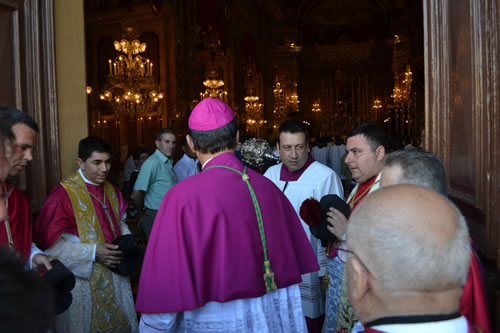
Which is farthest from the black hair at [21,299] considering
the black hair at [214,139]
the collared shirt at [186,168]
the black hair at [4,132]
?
the collared shirt at [186,168]

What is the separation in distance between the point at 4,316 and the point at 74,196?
2138 mm

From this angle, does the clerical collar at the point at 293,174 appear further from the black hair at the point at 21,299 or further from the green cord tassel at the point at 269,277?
the black hair at the point at 21,299

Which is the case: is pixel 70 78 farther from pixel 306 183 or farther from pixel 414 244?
pixel 414 244

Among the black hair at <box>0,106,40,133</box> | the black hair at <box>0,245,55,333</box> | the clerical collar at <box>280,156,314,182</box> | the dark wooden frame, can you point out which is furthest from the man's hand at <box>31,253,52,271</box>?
the dark wooden frame

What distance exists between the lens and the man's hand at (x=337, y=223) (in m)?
2.24

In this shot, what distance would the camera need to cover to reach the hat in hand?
7.74ft

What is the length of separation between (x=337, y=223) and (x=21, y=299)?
72.7 inches

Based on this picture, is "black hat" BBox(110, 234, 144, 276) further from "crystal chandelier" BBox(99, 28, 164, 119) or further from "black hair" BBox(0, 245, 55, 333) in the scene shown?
"crystal chandelier" BBox(99, 28, 164, 119)

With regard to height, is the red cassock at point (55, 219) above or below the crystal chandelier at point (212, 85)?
below

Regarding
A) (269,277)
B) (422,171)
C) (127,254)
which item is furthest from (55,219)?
(422,171)

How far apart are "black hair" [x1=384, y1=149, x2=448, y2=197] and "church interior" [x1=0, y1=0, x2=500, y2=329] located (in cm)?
29

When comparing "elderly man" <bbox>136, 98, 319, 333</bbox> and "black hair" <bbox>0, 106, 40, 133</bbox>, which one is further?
"black hair" <bbox>0, 106, 40, 133</bbox>

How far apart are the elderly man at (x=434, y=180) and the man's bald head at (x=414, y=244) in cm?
44

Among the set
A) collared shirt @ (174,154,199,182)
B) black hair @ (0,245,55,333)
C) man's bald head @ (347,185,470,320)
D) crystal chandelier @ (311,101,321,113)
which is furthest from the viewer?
crystal chandelier @ (311,101,321,113)
